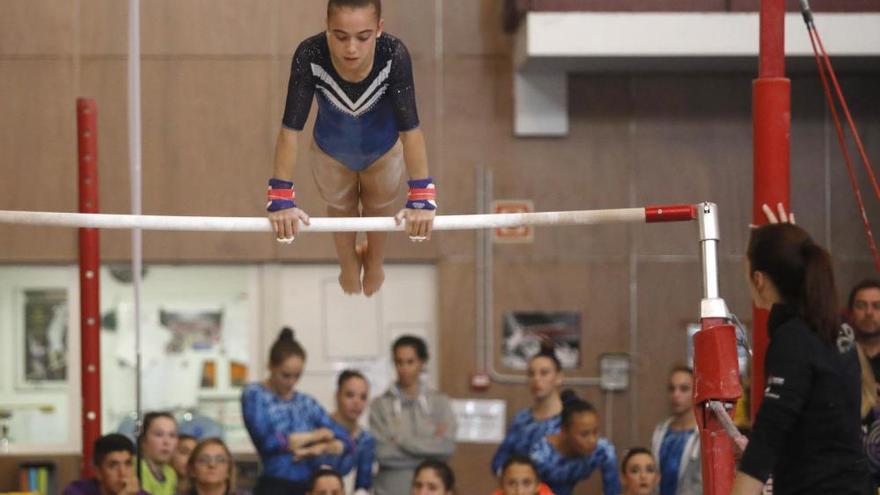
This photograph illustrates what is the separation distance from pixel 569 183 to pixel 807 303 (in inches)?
195

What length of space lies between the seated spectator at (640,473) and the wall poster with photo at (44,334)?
3.75 m

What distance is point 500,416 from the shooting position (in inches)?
308

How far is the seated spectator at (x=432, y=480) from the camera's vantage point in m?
5.38

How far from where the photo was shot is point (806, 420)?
9.96 ft

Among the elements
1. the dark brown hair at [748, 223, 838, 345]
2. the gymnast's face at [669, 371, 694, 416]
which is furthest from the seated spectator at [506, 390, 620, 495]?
the dark brown hair at [748, 223, 838, 345]

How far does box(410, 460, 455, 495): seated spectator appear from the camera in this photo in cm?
538

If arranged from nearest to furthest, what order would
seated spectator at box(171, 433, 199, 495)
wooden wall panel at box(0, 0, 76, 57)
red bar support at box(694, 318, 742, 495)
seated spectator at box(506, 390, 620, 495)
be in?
red bar support at box(694, 318, 742, 495), seated spectator at box(506, 390, 620, 495), seated spectator at box(171, 433, 199, 495), wooden wall panel at box(0, 0, 76, 57)

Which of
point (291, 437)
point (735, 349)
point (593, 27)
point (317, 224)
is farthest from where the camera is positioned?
point (593, 27)

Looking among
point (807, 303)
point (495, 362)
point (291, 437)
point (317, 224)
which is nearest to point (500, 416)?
point (495, 362)

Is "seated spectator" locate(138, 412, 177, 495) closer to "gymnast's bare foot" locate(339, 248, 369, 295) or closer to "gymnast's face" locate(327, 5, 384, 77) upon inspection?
"gymnast's bare foot" locate(339, 248, 369, 295)

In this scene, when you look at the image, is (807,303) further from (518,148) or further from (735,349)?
(518,148)

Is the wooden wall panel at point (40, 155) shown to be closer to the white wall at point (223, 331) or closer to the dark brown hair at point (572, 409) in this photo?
the white wall at point (223, 331)

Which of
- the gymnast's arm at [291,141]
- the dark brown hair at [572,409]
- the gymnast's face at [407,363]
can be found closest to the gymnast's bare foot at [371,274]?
the gymnast's arm at [291,141]

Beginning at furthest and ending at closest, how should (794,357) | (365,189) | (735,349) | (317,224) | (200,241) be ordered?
(200,241) → (365,189) → (317,224) → (735,349) → (794,357)
